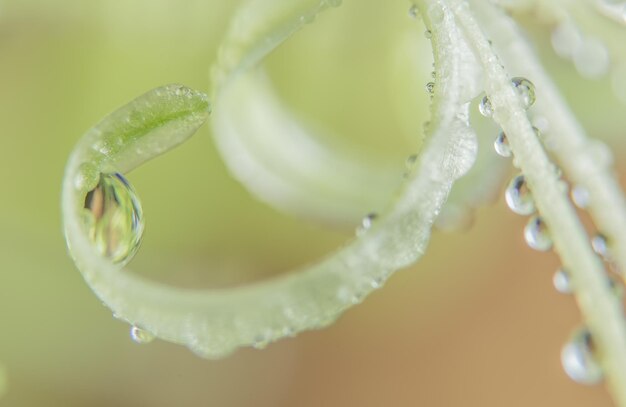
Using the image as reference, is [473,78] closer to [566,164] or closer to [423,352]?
[566,164]

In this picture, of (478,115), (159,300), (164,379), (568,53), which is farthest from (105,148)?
(164,379)

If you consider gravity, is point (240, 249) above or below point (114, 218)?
above

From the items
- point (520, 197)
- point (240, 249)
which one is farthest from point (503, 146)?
point (240, 249)

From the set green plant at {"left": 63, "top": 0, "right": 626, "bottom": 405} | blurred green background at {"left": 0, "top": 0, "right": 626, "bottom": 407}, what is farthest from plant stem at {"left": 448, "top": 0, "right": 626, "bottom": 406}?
blurred green background at {"left": 0, "top": 0, "right": 626, "bottom": 407}

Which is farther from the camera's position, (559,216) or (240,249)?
(240,249)

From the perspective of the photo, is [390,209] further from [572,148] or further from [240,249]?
[240,249]

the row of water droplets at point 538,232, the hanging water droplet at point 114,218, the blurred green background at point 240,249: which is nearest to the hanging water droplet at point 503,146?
the row of water droplets at point 538,232
